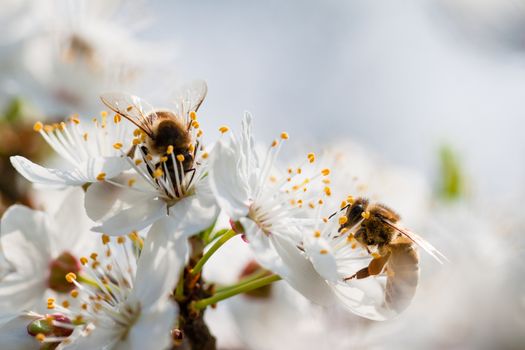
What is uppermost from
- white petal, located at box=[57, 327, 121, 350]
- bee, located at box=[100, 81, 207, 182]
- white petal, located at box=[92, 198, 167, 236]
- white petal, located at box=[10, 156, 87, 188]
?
bee, located at box=[100, 81, 207, 182]

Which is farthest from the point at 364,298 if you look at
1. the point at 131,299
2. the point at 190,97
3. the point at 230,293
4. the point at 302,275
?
the point at 190,97

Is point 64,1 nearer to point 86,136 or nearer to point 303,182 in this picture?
point 86,136

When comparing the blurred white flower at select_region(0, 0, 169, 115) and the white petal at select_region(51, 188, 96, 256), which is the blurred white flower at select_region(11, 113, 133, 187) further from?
the blurred white flower at select_region(0, 0, 169, 115)

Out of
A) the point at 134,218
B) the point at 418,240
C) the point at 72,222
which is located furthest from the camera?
the point at 72,222

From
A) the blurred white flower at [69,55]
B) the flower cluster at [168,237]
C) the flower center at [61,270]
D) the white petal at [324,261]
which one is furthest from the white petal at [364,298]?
the blurred white flower at [69,55]

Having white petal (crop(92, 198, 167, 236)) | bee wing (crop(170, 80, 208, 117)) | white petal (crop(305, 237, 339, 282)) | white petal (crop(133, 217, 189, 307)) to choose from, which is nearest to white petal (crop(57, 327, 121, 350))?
white petal (crop(133, 217, 189, 307))

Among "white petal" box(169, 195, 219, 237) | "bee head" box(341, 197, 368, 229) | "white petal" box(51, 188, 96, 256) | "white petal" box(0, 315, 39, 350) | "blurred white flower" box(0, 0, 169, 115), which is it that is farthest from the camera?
"blurred white flower" box(0, 0, 169, 115)

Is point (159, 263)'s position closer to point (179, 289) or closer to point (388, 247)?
point (179, 289)

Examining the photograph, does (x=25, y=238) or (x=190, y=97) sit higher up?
(x=190, y=97)
